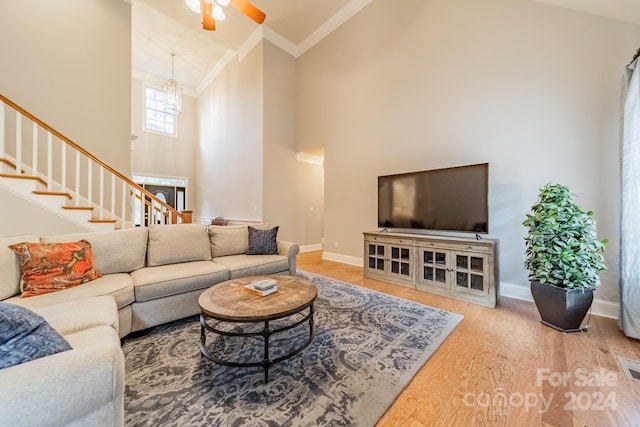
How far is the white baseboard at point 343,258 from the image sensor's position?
4605 mm

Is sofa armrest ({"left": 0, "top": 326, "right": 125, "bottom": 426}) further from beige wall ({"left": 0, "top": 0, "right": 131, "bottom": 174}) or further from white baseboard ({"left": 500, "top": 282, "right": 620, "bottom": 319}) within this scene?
beige wall ({"left": 0, "top": 0, "right": 131, "bottom": 174})

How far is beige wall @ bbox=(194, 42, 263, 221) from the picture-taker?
557cm

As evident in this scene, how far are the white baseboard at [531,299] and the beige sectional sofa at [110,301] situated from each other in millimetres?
2695

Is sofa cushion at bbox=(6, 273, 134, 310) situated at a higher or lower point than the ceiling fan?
lower

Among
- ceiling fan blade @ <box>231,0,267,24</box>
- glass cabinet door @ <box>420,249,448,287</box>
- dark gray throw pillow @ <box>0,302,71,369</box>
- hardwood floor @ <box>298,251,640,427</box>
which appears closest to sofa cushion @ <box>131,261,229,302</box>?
dark gray throw pillow @ <box>0,302,71,369</box>

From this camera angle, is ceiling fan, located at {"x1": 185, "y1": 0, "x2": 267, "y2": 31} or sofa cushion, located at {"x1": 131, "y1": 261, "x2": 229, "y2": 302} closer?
sofa cushion, located at {"x1": 131, "y1": 261, "x2": 229, "y2": 302}

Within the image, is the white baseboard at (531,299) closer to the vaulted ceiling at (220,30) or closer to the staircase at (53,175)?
the vaulted ceiling at (220,30)

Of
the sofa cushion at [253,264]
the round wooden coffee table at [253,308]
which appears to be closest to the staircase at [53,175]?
the sofa cushion at [253,264]

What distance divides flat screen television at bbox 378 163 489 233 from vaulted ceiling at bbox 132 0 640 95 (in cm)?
300

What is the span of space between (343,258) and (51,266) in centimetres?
396

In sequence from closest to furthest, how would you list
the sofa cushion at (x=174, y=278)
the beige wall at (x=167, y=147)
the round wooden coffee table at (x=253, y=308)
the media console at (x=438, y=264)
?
the round wooden coffee table at (x=253, y=308)
the sofa cushion at (x=174, y=278)
the media console at (x=438, y=264)
the beige wall at (x=167, y=147)

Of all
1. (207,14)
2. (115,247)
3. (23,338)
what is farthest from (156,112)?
(23,338)

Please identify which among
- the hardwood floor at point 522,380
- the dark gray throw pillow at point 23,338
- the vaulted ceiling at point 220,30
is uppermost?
the vaulted ceiling at point 220,30

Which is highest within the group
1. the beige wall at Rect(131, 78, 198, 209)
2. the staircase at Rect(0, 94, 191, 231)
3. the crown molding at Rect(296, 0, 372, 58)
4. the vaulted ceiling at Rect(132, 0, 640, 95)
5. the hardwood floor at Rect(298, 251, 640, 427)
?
the vaulted ceiling at Rect(132, 0, 640, 95)
